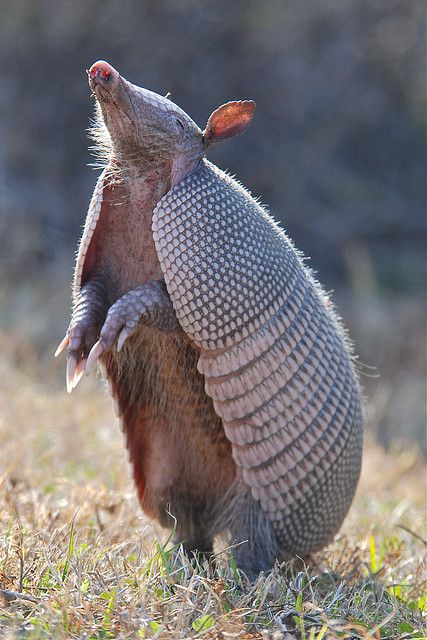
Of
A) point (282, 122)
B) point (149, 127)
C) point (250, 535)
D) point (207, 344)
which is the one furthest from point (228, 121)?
point (282, 122)

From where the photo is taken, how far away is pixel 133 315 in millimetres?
3910

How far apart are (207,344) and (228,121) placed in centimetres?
100

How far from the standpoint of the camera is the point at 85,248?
14.0ft

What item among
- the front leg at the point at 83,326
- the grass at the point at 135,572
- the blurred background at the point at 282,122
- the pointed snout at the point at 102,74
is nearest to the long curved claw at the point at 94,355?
the front leg at the point at 83,326

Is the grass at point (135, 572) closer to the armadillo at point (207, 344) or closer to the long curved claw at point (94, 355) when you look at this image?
the armadillo at point (207, 344)

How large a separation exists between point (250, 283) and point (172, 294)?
33cm

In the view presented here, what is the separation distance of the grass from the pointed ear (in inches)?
68.4

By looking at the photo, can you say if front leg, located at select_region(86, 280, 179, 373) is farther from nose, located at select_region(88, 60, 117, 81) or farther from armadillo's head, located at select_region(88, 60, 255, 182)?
nose, located at select_region(88, 60, 117, 81)

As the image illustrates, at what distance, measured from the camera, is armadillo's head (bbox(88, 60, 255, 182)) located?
3910 millimetres

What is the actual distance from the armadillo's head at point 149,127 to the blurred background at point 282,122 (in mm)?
6618

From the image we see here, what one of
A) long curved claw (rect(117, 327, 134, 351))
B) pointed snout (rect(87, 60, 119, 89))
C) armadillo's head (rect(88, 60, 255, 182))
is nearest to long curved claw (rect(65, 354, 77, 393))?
long curved claw (rect(117, 327, 134, 351))

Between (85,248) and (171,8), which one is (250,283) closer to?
(85,248)

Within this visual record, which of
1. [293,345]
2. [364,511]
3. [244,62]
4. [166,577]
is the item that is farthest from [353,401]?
[244,62]

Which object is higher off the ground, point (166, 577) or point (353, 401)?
point (353, 401)
